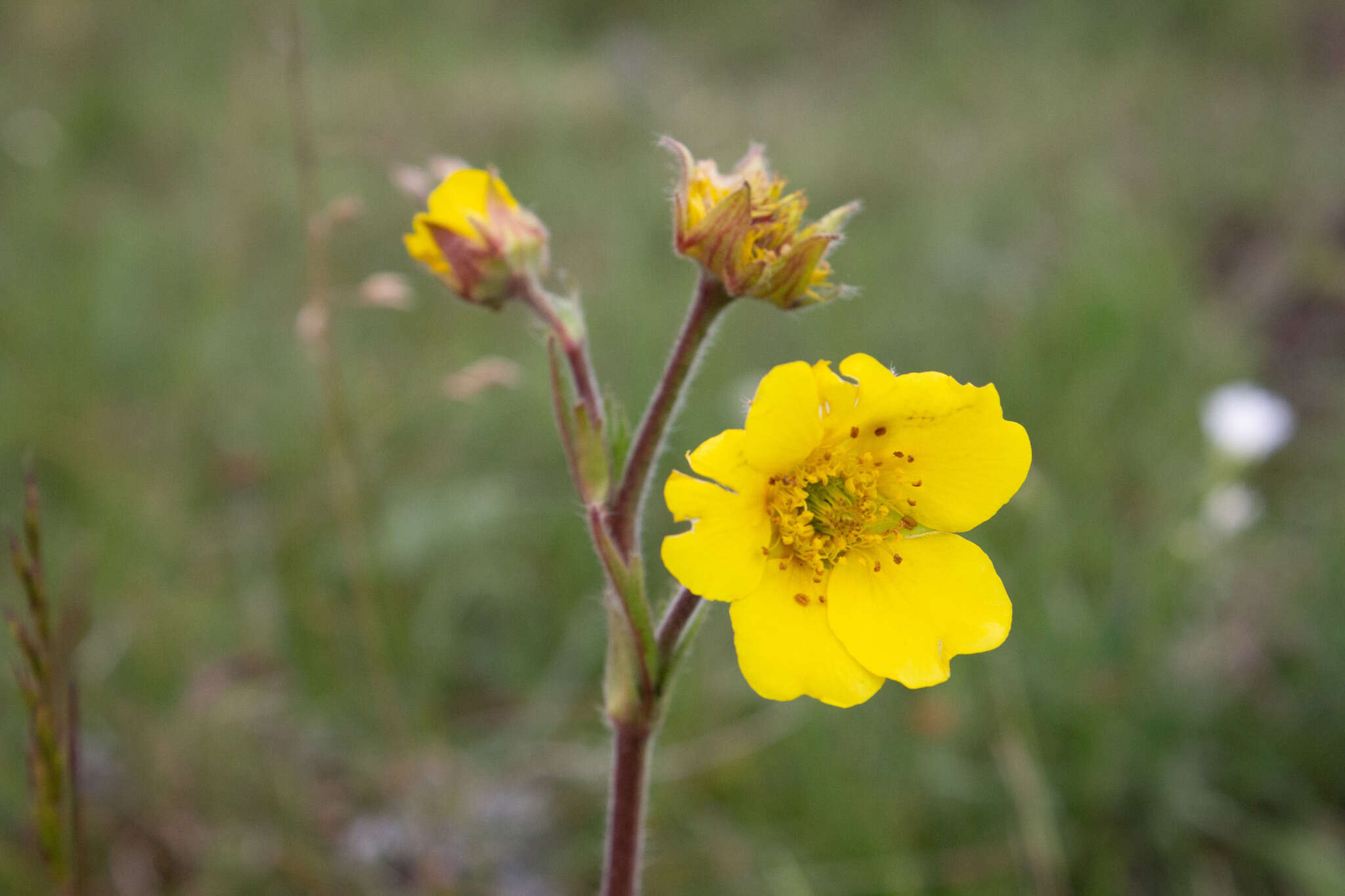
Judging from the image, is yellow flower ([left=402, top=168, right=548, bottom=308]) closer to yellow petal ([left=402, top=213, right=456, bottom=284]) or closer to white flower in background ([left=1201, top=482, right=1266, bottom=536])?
yellow petal ([left=402, top=213, right=456, bottom=284])

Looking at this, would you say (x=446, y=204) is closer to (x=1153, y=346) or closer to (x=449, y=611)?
(x=449, y=611)

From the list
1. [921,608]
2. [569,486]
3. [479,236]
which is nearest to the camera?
[921,608]

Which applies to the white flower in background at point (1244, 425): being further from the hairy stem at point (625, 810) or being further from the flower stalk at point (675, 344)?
the hairy stem at point (625, 810)

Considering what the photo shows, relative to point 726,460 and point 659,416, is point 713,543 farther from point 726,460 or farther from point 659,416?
point 659,416

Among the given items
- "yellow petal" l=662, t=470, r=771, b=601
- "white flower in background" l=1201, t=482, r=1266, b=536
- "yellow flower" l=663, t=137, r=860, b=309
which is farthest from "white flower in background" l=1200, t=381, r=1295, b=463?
"yellow petal" l=662, t=470, r=771, b=601

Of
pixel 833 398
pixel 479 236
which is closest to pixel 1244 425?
pixel 833 398

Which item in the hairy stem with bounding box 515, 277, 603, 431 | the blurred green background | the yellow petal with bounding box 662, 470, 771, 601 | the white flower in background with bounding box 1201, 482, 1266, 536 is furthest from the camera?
the white flower in background with bounding box 1201, 482, 1266, 536

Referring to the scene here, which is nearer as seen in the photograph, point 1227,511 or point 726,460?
point 726,460
